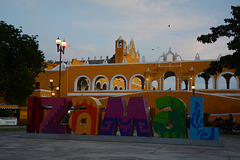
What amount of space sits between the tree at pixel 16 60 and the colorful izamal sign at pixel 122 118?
10.2m

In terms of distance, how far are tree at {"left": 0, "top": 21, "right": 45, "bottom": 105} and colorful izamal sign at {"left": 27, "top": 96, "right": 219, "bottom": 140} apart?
10202 millimetres

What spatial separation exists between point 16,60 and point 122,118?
1417 cm

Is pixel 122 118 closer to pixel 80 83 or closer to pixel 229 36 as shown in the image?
pixel 229 36

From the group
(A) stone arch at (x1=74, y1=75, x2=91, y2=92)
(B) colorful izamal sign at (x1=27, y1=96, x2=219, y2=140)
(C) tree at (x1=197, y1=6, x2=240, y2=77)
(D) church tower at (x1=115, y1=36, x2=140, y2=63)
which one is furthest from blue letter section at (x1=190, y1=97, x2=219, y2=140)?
(D) church tower at (x1=115, y1=36, x2=140, y2=63)

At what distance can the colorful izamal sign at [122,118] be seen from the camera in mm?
12191

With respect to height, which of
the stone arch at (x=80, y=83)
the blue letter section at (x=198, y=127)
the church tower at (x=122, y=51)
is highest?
the church tower at (x=122, y=51)

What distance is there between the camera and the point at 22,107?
3397cm

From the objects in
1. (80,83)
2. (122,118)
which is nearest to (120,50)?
(80,83)

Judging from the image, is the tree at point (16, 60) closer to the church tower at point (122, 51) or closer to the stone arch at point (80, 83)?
the stone arch at point (80, 83)

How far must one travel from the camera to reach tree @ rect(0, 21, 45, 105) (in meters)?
23.4

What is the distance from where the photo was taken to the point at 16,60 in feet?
78.3

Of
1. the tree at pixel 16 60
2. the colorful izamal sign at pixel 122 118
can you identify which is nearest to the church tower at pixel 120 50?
→ the tree at pixel 16 60

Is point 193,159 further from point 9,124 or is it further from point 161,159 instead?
point 9,124

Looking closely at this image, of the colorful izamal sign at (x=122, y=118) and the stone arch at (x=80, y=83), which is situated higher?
the stone arch at (x=80, y=83)
